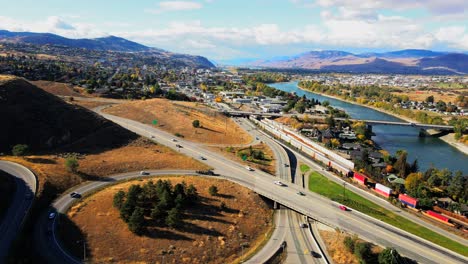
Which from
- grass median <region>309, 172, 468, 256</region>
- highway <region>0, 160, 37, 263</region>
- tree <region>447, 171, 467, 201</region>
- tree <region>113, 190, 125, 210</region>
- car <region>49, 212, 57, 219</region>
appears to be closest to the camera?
highway <region>0, 160, 37, 263</region>

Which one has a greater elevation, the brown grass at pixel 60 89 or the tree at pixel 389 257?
the brown grass at pixel 60 89

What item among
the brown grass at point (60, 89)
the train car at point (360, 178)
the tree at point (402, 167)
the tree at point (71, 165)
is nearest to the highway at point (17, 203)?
the tree at point (71, 165)

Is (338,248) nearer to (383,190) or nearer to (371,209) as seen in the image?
(371,209)

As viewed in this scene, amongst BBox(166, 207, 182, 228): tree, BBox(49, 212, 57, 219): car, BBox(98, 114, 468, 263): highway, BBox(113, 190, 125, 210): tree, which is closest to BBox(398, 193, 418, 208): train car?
BBox(98, 114, 468, 263): highway

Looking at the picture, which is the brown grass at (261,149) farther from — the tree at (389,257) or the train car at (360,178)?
the tree at (389,257)

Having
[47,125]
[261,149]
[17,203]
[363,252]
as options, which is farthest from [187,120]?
[363,252]

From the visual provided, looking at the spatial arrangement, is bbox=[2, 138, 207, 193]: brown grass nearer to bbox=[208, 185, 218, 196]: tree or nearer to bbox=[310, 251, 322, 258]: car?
bbox=[208, 185, 218, 196]: tree
